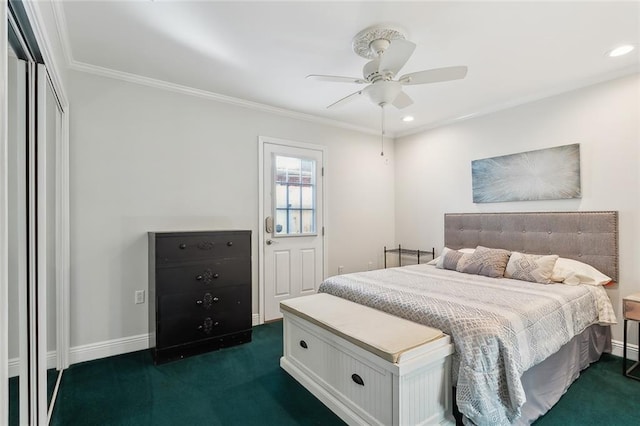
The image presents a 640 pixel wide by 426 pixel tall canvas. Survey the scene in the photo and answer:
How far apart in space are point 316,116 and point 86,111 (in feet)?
7.74

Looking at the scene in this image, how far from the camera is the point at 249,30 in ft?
7.23

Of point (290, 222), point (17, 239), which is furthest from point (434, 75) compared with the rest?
point (17, 239)

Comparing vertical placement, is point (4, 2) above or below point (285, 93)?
below

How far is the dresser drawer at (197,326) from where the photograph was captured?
8.93ft

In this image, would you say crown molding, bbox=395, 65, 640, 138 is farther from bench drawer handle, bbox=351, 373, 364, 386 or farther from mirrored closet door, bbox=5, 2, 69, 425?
mirrored closet door, bbox=5, 2, 69, 425

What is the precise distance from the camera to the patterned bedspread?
172 centimetres

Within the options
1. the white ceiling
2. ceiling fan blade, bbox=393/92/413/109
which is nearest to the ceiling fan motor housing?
ceiling fan blade, bbox=393/92/413/109

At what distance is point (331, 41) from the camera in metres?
2.34

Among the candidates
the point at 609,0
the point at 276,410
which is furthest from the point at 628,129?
the point at 276,410

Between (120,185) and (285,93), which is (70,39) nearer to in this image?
(120,185)

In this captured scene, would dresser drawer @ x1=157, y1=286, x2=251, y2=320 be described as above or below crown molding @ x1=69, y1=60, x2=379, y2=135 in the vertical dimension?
below

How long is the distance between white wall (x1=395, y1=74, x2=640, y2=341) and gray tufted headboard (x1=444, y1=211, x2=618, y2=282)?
89 millimetres

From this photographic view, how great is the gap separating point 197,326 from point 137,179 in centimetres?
142

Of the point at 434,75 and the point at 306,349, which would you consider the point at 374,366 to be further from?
the point at 434,75
